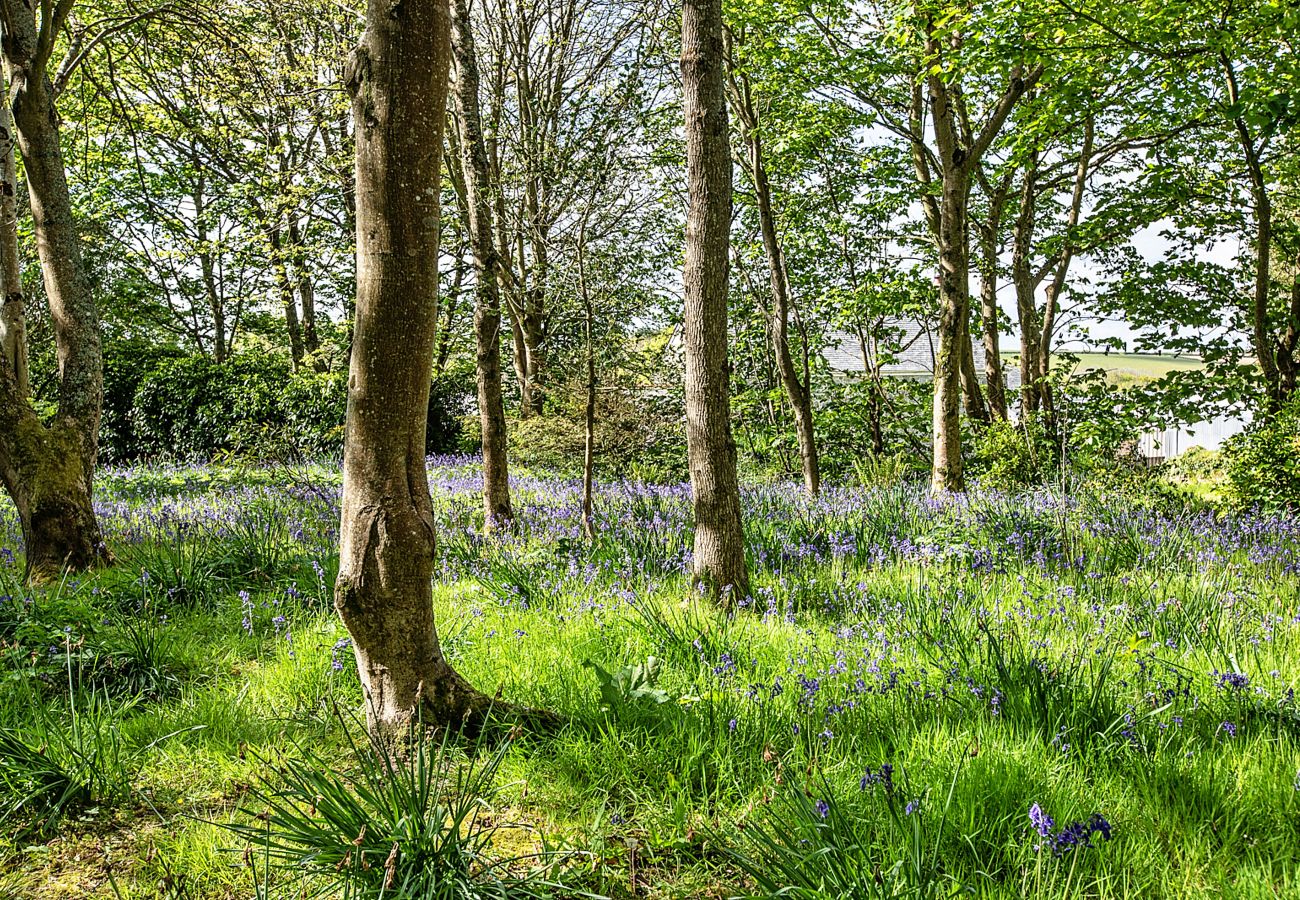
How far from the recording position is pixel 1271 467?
827cm

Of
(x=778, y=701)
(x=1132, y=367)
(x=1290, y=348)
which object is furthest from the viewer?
(x=1132, y=367)

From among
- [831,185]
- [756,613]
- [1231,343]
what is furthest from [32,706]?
[1231,343]

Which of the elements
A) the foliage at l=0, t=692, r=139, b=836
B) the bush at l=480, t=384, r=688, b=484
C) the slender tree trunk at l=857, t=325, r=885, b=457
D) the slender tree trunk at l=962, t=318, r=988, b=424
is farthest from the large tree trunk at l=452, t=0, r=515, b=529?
the slender tree trunk at l=857, t=325, r=885, b=457

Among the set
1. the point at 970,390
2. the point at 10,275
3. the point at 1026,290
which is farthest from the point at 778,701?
the point at 1026,290

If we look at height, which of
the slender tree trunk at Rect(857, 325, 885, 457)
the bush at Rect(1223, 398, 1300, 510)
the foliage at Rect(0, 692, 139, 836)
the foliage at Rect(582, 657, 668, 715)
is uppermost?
the slender tree trunk at Rect(857, 325, 885, 457)

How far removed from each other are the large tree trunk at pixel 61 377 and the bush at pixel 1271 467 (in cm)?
1081

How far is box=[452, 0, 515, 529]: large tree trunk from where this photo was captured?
19.8 feet

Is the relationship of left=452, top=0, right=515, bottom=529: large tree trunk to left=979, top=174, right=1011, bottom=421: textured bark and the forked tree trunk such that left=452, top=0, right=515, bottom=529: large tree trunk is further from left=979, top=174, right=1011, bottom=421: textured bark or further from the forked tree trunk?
left=979, top=174, right=1011, bottom=421: textured bark

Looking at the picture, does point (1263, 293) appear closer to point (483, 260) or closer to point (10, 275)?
point (483, 260)

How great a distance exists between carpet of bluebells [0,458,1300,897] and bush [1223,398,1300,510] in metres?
2.97

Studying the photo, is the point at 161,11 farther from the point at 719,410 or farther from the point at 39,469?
the point at 719,410

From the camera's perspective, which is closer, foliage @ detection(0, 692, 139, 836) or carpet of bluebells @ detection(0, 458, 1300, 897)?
carpet of bluebells @ detection(0, 458, 1300, 897)

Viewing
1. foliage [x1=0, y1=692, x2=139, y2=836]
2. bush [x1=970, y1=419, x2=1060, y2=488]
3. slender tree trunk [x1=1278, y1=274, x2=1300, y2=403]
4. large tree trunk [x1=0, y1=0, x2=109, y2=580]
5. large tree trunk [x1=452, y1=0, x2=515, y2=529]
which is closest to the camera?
foliage [x1=0, y1=692, x2=139, y2=836]

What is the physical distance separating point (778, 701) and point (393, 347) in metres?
1.90
